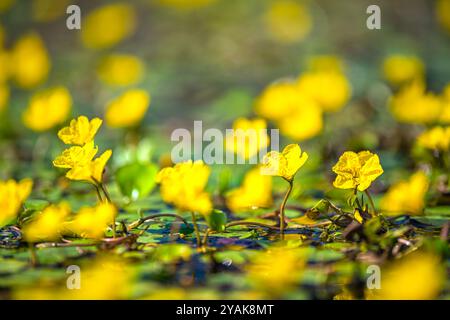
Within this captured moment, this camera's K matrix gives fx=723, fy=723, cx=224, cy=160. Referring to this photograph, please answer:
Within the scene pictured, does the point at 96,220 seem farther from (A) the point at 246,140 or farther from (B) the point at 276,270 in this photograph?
(A) the point at 246,140

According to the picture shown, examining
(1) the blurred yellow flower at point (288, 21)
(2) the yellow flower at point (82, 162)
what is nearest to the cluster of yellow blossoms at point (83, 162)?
(2) the yellow flower at point (82, 162)

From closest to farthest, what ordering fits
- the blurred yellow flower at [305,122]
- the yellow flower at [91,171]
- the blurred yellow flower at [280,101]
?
the yellow flower at [91,171] < the blurred yellow flower at [305,122] < the blurred yellow flower at [280,101]

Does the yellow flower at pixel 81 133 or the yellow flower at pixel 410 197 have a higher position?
the yellow flower at pixel 81 133

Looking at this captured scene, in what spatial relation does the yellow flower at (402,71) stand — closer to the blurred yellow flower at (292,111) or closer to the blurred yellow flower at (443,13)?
the blurred yellow flower at (292,111)

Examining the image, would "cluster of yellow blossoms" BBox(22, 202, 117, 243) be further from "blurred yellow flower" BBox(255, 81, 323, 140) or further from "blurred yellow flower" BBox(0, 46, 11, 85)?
"blurred yellow flower" BBox(0, 46, 11, 85)

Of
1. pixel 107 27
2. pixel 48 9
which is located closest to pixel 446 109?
pixel 107 27
